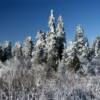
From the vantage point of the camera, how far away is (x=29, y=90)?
7969 mm

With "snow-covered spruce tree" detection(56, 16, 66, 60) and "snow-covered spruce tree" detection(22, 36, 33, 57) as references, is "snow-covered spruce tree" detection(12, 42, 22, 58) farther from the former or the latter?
"snow-covered spruce tree" detection(56, 16, 66, 60)

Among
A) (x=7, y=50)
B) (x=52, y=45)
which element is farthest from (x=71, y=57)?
(x=7, y=50)

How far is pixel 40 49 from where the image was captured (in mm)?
52500

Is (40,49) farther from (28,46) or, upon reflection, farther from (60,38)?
(28,46)

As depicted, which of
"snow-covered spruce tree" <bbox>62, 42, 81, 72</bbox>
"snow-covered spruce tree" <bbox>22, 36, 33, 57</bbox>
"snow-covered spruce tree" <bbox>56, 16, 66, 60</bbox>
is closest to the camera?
"snow-covered spruce tree" <bbox>62, 42, 81, 72</bbox>

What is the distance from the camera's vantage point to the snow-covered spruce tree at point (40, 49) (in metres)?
50.4

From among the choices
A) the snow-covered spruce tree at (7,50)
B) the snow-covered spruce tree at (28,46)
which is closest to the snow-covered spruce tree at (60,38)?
the snow-covered spruce tree at (28,46)

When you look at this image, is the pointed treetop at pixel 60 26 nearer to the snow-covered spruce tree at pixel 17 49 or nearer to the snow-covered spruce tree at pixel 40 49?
the snow-covered spruce tree at pixel 40 49

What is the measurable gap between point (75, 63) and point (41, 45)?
42.7 ft

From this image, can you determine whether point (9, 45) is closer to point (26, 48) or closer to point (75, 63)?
point (26, 48)

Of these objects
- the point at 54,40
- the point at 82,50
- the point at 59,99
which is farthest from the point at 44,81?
the point at 82,50

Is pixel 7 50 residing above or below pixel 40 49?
above

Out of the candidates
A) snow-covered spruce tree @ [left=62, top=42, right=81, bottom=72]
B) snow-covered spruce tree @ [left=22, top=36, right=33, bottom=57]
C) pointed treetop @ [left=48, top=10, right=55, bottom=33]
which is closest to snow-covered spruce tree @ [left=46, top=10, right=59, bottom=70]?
pointed treetop @ [left=48, top=10, right=55, bottom=33]

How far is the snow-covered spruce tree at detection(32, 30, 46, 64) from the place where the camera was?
1984 inches
